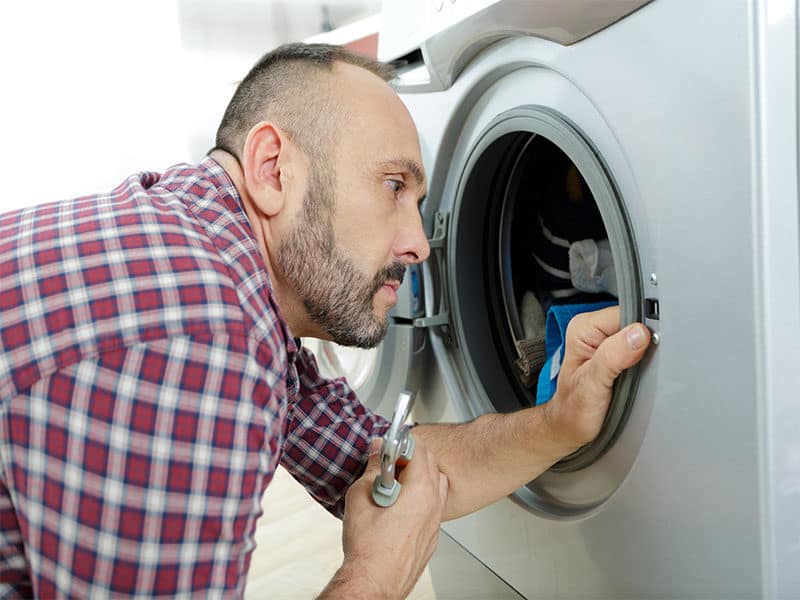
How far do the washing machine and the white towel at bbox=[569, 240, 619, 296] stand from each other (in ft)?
0.57

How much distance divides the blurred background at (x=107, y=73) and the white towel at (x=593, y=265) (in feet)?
3.92

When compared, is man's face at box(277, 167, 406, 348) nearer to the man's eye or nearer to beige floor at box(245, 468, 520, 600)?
A: the man's eye

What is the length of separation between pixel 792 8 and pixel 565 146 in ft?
0.85

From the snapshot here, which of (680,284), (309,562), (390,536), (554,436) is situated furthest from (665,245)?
(309,562)

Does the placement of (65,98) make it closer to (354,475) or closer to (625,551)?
(354,475)

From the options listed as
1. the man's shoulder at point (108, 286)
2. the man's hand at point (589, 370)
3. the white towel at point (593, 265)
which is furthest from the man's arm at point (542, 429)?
the man's shoulder at point (108, 286)

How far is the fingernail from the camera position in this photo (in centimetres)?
70

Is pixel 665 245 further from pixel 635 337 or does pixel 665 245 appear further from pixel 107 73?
pixel 107 73

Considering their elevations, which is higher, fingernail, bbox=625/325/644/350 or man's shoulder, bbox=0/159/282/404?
man's shoulder, bbox=0/159/282/404

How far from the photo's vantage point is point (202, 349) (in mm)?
529

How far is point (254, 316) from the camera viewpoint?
580 millimetres

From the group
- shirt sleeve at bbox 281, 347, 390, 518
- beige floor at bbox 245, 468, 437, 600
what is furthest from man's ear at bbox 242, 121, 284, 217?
beige floor at bbox 245, 468, 437, 600

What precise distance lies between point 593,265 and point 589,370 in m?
0.23

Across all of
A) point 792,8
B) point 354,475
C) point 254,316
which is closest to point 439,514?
point 354,475
